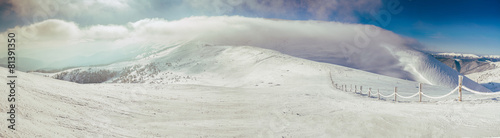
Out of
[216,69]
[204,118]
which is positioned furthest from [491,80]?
[204,118]

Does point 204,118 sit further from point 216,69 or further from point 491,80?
point 491,80

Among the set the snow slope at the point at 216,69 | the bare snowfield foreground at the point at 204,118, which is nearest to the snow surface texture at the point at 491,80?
the snow slope at the point at 216,69

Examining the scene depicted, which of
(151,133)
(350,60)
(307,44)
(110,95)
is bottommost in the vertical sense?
(151,133)

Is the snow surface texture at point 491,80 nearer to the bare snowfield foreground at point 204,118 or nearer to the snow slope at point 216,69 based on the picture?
the snow slope at point 216,69

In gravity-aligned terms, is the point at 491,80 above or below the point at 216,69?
below

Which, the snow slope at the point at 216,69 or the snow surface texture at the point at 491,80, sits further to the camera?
the snow surface texture at the point at 491,80

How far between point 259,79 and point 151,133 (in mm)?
17671

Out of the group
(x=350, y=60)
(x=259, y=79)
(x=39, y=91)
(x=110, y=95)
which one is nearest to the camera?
(x=39, y=91)

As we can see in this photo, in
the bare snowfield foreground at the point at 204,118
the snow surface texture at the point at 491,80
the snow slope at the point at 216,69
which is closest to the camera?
the bare snowfield foreground at the point at 204,118

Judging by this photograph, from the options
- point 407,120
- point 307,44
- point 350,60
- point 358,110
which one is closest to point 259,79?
point 358,110

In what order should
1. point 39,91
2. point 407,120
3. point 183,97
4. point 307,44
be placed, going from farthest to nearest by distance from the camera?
point 307,44 → point 183,97 → point 407,120 → point 39,91

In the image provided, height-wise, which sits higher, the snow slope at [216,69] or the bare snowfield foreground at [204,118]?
the snow slope at [216,69]

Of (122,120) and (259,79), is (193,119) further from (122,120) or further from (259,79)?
A: (259,79)

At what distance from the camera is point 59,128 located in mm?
5602
